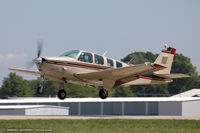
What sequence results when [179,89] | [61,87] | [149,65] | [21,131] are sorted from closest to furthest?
[21,131] → [149,65] → [61,87] → [179,89]

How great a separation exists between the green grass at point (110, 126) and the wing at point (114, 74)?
313cm

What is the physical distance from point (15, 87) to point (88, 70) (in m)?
99.0

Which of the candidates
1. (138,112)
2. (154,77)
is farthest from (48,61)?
(138,112)

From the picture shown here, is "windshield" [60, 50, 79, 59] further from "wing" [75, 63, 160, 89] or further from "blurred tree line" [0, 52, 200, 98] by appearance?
"blurred tree line" [0, 52, 200, 98]

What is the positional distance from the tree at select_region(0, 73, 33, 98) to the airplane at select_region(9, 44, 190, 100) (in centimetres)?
9336

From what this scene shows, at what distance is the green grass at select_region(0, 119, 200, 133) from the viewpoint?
2866 cm

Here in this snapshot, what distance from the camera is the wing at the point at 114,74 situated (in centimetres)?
3297

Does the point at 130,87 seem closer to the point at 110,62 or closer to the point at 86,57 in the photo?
the point at 110,62

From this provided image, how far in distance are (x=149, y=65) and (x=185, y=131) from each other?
17.9ft

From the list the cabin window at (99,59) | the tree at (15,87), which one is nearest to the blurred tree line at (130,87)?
the tree at (15,87)

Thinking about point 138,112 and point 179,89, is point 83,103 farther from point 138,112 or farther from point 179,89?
point 179,89

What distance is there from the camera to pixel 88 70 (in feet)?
110

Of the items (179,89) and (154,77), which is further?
(179,89)

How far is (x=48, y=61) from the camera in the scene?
31.8 m
